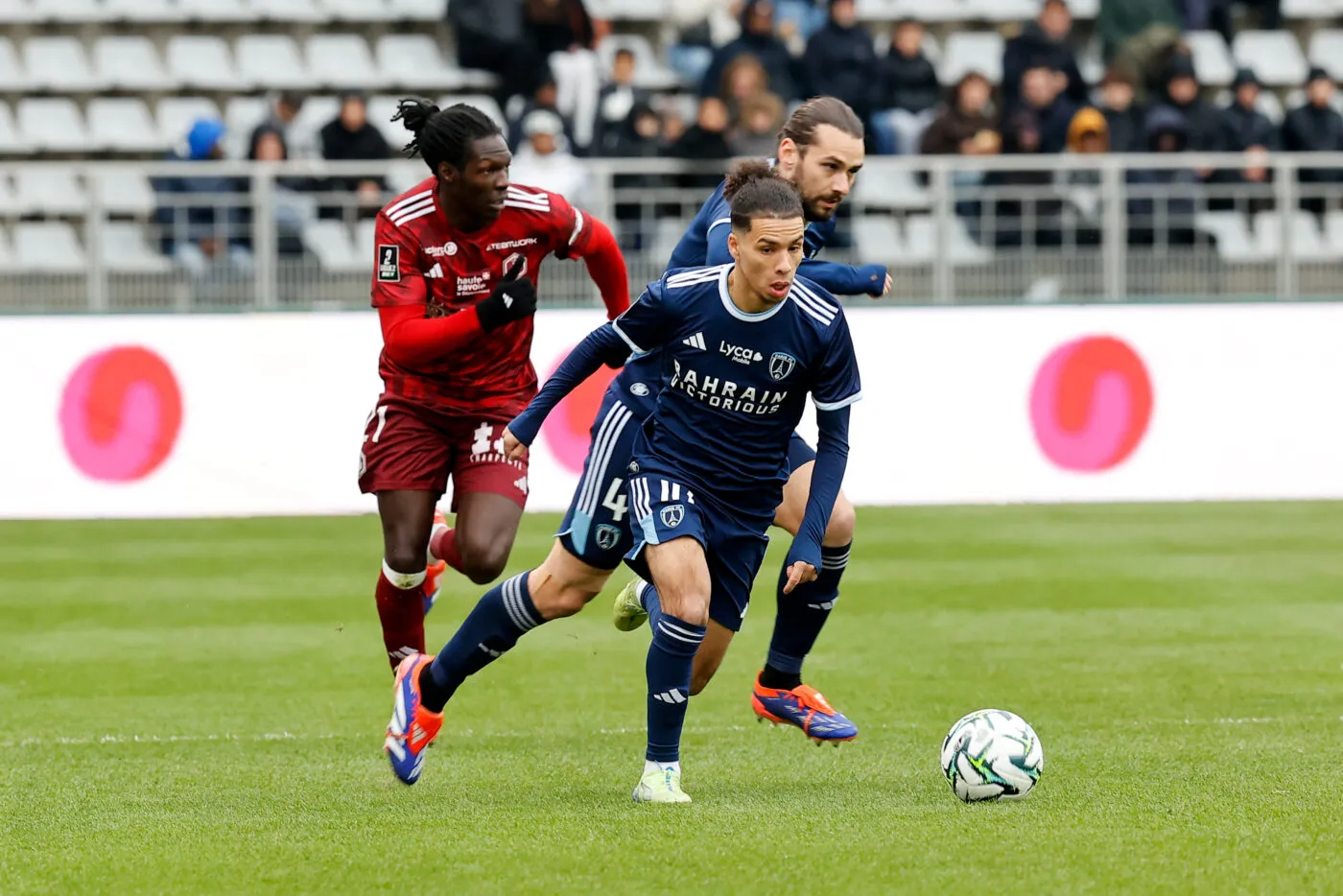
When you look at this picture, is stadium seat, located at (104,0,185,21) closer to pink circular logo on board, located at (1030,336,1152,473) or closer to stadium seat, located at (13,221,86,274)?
stadium seat, located at (13,221,86,274)

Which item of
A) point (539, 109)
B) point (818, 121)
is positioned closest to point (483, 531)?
point (818, 121)

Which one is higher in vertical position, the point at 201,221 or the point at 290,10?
the point at 290,10

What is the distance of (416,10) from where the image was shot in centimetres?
1919

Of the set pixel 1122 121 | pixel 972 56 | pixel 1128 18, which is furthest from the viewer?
pixel 972 56

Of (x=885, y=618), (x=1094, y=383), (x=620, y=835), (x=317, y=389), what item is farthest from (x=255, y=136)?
(x=620, y=835)

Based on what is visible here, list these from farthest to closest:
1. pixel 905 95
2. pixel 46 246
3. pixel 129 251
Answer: pixel 905 95, pixel 46 246, pixel 129 251

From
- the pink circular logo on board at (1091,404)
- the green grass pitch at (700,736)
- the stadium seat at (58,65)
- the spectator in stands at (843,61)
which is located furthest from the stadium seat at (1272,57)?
the stadium seat at (58,65)

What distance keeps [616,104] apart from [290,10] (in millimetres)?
4111

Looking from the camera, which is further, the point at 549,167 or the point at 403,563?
the point at 549,167

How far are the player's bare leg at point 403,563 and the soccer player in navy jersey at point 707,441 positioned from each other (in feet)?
3.58

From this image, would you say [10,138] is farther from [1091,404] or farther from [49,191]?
[1091,404]

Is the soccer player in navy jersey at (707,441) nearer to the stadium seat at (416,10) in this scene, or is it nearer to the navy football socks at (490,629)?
the navy football socks at (490,629)

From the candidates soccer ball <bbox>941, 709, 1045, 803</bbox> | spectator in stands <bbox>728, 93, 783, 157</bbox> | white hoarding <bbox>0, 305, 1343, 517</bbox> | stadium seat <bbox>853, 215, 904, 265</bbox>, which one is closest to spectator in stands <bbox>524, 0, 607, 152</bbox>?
spectator in stands <bbox>728, 93, 783, 157</bbox>

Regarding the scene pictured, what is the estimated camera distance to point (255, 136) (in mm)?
15797
